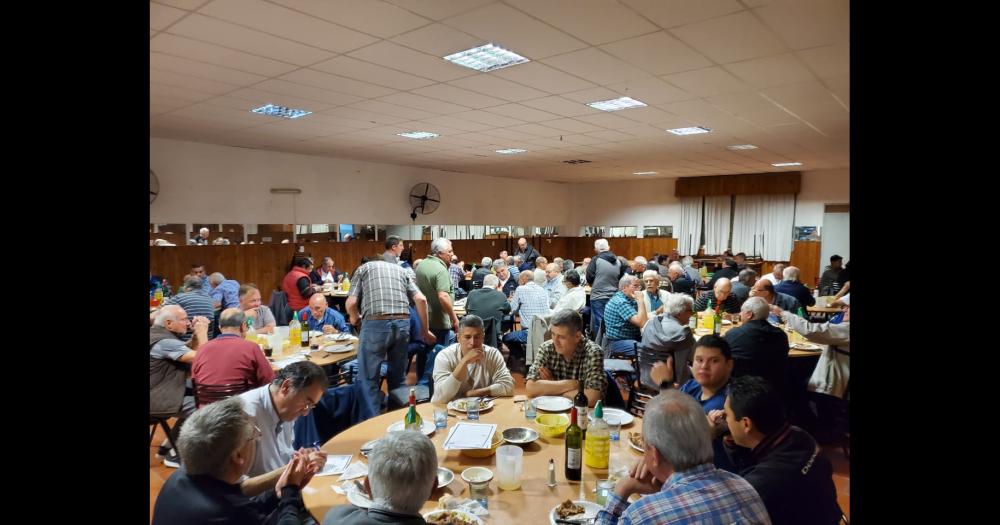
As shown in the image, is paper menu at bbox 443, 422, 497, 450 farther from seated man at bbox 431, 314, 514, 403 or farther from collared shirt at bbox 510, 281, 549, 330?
collared shirt at bbox 510, 281, 549, 330

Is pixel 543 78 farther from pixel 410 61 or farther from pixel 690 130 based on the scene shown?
pixel 690 130

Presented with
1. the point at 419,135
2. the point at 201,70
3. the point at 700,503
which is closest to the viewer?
the point at 700,503

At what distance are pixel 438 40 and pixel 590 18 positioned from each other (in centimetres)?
110

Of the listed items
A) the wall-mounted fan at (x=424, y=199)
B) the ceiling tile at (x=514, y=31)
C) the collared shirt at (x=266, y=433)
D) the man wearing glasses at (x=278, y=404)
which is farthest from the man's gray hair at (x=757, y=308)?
the wall-mounted fan at (x=424, y=199)

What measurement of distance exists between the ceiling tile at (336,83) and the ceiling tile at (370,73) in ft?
0.40

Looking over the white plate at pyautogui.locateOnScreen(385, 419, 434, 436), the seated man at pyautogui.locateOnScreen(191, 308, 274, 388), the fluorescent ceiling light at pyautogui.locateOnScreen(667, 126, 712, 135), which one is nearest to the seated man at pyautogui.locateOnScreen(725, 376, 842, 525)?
the white plate at pyautogui.locateOnScreen(385, 419, 434, 436)

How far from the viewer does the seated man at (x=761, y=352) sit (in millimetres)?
3768

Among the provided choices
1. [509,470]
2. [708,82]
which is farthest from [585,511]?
[708,82]

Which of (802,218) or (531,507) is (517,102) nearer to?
(531,507)

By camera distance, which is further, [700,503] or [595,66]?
[595,66]

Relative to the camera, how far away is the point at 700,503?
1623mm

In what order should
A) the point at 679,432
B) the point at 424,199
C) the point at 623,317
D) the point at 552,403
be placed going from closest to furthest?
the point at 679,432 < the point at 552,403 < the point at 623,317 < the point at 424,199

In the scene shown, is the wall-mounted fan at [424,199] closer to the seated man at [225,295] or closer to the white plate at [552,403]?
the seated man at [225,295]
